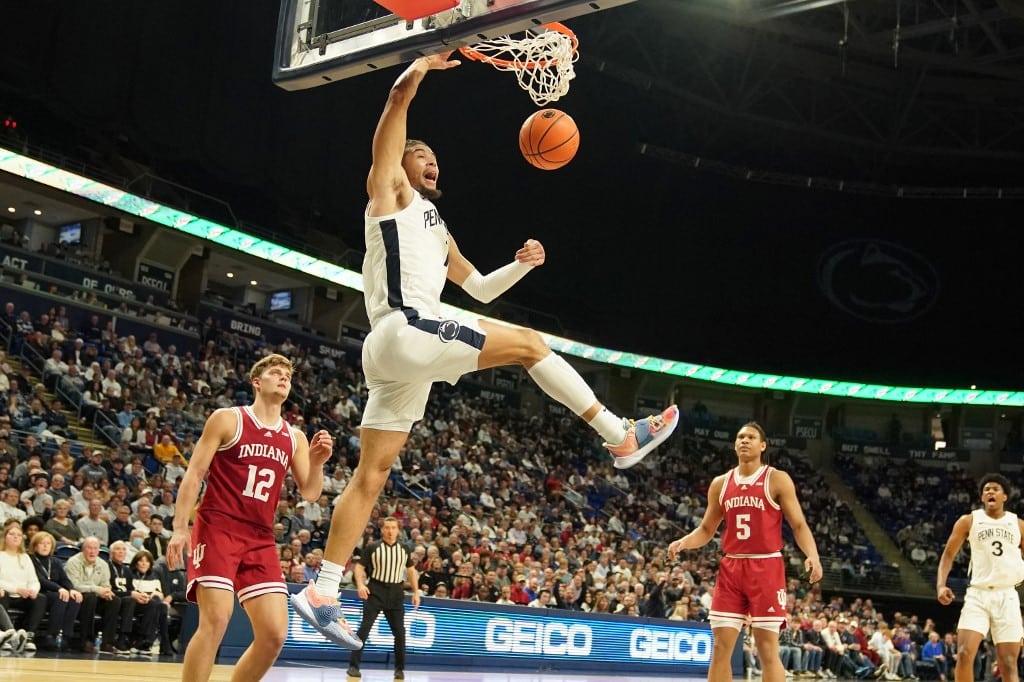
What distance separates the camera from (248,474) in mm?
5652

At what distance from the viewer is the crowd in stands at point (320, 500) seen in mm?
11992

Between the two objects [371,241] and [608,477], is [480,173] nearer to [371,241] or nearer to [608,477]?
[608,477]

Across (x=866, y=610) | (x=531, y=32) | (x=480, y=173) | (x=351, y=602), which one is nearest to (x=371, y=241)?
(x=531, y=32)

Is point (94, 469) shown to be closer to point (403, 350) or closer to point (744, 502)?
point (744, 502)

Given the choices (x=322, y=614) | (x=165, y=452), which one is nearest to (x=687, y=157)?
(x=165, y=452)

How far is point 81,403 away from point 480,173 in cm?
1489

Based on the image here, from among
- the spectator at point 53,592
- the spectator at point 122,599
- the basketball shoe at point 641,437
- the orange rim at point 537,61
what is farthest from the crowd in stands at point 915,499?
the basketball shoe at point 641,437

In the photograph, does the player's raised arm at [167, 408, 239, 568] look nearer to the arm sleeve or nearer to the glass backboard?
the arm sleeve

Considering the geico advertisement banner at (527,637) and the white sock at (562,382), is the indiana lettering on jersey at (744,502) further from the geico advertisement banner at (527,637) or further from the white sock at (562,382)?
the geico advertisement banner at (527,637)

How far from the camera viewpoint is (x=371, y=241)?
5355mm

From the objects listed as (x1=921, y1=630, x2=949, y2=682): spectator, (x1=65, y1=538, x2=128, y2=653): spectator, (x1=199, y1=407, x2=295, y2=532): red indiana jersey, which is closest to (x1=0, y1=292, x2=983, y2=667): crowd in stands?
(x1=65, y1=538, x2=128, y2=653): spectator

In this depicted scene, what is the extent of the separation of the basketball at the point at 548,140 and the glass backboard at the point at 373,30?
0.60 m

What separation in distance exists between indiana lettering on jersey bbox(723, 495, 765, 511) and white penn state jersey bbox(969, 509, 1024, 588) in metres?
2.62

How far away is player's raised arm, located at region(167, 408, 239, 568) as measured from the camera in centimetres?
535
